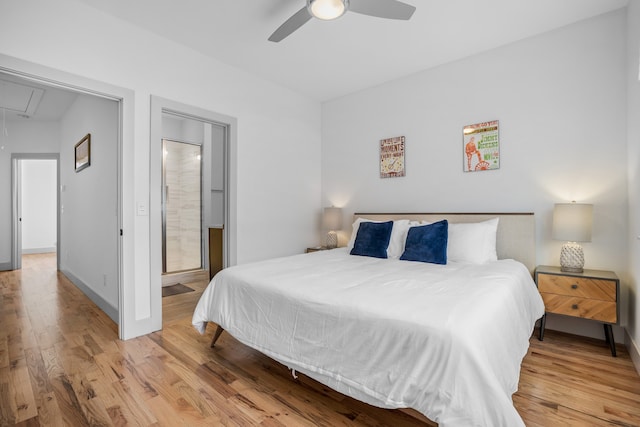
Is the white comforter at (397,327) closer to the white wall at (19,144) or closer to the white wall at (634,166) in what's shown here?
the white wall at (634,166)

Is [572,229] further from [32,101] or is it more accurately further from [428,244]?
[32,101]

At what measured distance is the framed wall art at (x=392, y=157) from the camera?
377cm

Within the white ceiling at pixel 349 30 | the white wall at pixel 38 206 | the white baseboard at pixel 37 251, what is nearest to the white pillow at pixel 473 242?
the white ceiling at pixel 349 30

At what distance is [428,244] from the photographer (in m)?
2.71

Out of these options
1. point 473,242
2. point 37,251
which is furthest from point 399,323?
point 37,251

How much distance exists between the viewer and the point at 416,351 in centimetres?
129

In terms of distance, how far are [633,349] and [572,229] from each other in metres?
0.90

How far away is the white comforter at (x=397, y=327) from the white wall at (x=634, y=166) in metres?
0.60

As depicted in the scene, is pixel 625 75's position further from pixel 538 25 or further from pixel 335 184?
pixel 335 184

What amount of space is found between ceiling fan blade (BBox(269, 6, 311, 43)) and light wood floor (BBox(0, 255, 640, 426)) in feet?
7.86

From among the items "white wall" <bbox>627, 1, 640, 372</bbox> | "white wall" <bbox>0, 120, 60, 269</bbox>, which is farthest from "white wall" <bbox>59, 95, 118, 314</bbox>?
"white wall" <bbox>627, 1, 640, 372</bbox>

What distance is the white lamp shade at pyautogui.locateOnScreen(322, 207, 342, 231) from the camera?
13.6ft

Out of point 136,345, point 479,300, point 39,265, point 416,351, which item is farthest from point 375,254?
point 39,265

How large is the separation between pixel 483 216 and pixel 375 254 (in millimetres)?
1128
